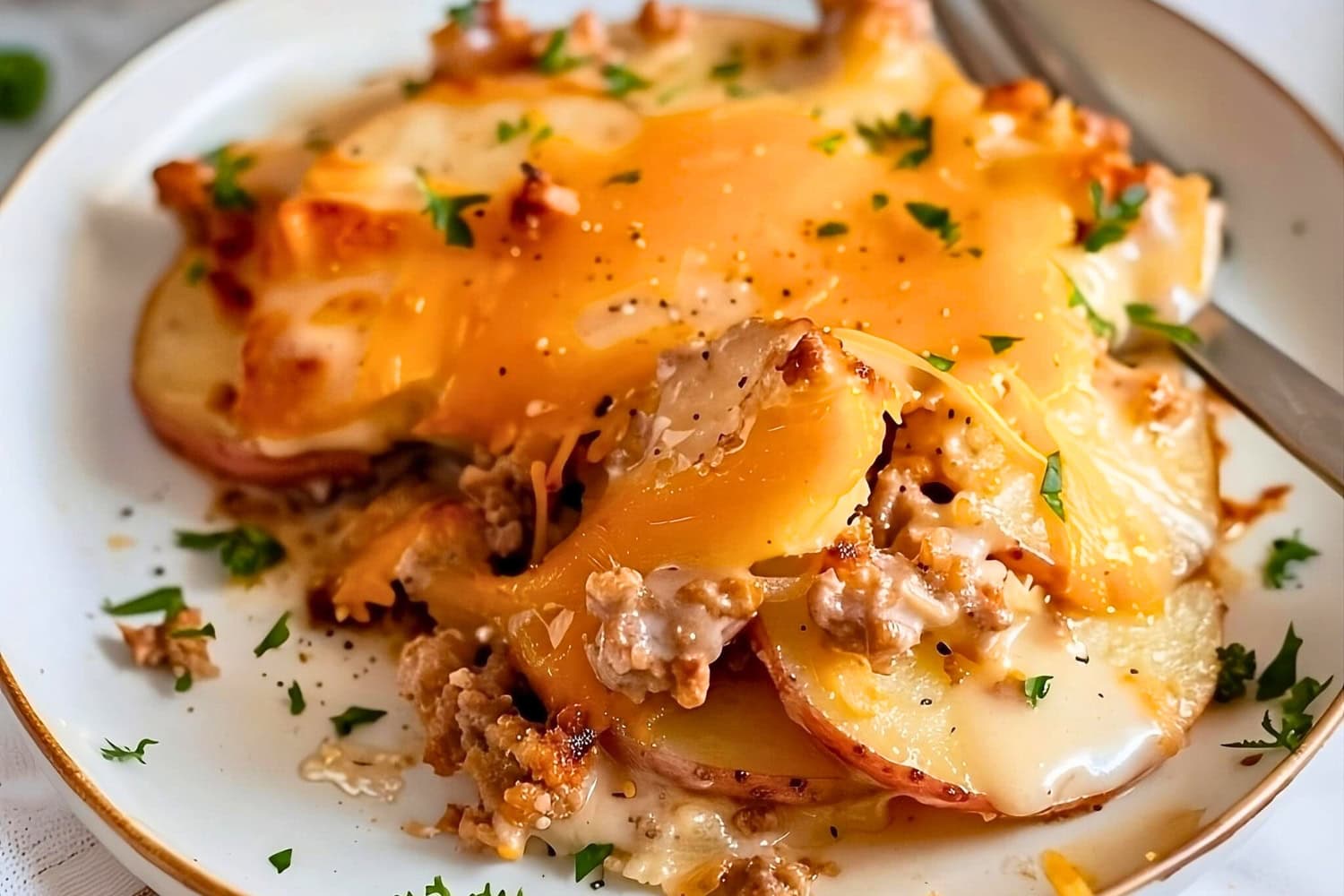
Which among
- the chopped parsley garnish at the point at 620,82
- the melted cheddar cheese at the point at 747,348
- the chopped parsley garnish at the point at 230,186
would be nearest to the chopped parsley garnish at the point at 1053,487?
the melted cheddar cheese at the point at 747,348

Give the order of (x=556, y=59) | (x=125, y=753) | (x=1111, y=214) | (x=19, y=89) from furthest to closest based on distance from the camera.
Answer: (x=19, y=89)
(x=556, y=59)
(x=1111, y=214)
(x=125, y=753)

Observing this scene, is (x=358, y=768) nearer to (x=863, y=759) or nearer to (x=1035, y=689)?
(x=863, y=759)

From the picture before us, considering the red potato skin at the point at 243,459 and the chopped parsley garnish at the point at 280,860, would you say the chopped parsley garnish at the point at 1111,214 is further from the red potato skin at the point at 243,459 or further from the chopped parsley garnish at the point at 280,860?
the chopped parsley garnish at the point at 280,860

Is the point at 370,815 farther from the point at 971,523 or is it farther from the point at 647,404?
the point at 971,523

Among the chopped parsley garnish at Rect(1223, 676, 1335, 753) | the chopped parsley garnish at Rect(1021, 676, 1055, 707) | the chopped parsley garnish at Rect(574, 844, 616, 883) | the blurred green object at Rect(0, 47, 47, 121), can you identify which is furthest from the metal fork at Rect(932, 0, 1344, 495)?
the blurred green object at Rect(0, 47, 47, 121)

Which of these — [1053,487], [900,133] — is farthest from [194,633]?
[900,133]

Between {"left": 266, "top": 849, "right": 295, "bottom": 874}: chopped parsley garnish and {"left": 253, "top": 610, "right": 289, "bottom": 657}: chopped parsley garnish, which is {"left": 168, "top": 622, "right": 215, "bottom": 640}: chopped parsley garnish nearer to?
{"left": 253, "top": 610, "right": 289, "bottom": 657}: chopped parsley garnish

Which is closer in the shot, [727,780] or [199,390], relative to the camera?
[727,780]
